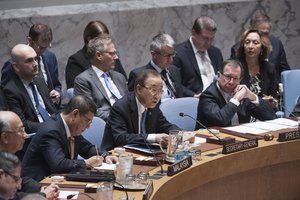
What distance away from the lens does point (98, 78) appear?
19.9 feet

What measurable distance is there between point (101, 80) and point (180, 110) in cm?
80

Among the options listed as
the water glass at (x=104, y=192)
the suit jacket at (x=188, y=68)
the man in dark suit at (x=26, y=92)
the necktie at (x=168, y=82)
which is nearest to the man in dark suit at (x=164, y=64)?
the necktie at (x=168, y=82)

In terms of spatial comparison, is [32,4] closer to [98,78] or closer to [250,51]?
[98,78]

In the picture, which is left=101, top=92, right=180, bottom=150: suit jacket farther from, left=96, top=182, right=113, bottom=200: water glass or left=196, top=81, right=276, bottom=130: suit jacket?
left=96, top=182, right=113, bottom=200: water glass

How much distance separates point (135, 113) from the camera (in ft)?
16.4

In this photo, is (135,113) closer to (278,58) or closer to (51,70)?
(51,70)

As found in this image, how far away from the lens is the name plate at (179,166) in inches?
161

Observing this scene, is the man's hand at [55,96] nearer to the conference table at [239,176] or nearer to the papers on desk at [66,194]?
the conference table at [239,176]

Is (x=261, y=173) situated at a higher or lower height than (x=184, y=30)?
lower

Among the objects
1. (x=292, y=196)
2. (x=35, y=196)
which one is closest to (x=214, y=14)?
(x=292, y=196)

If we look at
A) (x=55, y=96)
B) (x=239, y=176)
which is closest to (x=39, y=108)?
(x=55, y=96)

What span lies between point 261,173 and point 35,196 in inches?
97.7

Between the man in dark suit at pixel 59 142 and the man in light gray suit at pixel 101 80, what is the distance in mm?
1376

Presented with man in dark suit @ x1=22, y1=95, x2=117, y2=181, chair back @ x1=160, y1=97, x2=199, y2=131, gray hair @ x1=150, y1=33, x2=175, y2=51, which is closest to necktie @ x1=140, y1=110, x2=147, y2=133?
chair back @ x1=160, y1=97, x2=199, y2=131
